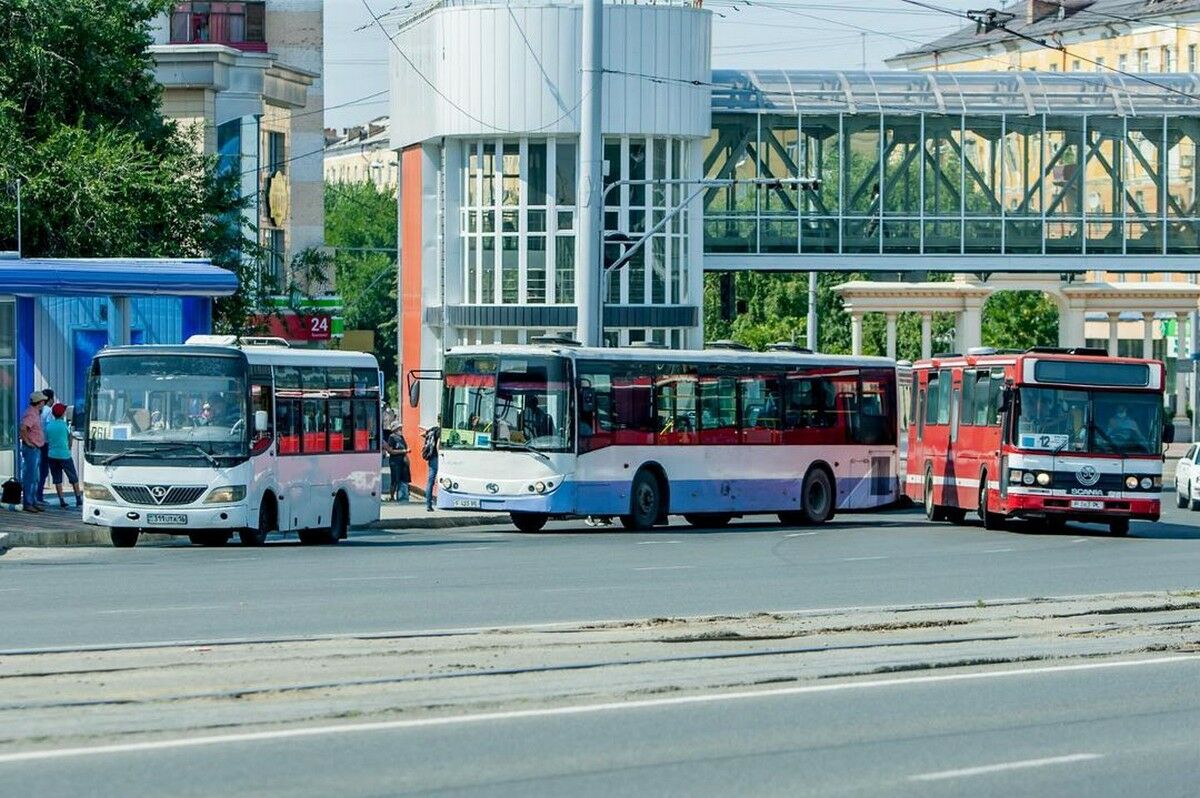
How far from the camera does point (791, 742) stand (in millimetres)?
11023

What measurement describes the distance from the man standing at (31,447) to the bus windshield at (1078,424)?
13.3 metres

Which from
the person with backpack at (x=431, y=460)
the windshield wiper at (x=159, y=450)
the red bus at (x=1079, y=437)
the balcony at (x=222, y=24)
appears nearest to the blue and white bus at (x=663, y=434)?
the person with backpack at (x=431, y=460)

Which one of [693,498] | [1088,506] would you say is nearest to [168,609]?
[693,498]

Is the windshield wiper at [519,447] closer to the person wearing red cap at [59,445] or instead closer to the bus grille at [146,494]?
the person wearing red cap at [59,445]

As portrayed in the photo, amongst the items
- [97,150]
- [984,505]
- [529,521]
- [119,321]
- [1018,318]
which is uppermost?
[97,150]

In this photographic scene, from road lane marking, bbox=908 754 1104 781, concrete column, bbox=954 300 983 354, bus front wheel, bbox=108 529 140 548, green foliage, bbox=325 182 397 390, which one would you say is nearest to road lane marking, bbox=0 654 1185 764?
road lane marking, bbox=908 754 1104 781

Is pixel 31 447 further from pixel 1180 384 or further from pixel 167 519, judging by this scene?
pixel 1180 384

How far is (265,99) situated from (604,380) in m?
37.8

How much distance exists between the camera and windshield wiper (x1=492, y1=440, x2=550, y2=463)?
3238 centimetres

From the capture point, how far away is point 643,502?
112 feet

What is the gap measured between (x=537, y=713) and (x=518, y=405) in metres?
20.9

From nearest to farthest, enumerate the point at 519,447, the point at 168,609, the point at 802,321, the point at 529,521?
1. the point at 168,609
2. the point at 519,447
3. the point at 529,521
4. the point at 802,321

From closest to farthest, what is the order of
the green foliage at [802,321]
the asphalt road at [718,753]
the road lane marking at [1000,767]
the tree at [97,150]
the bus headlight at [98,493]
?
the asphalt road at [718,753]
the road lane marking at [1000,767]
the bus headlight at [98,493]
the tree at [97,150]
the green foliage at [802,321]

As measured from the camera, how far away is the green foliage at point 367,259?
12300cm
